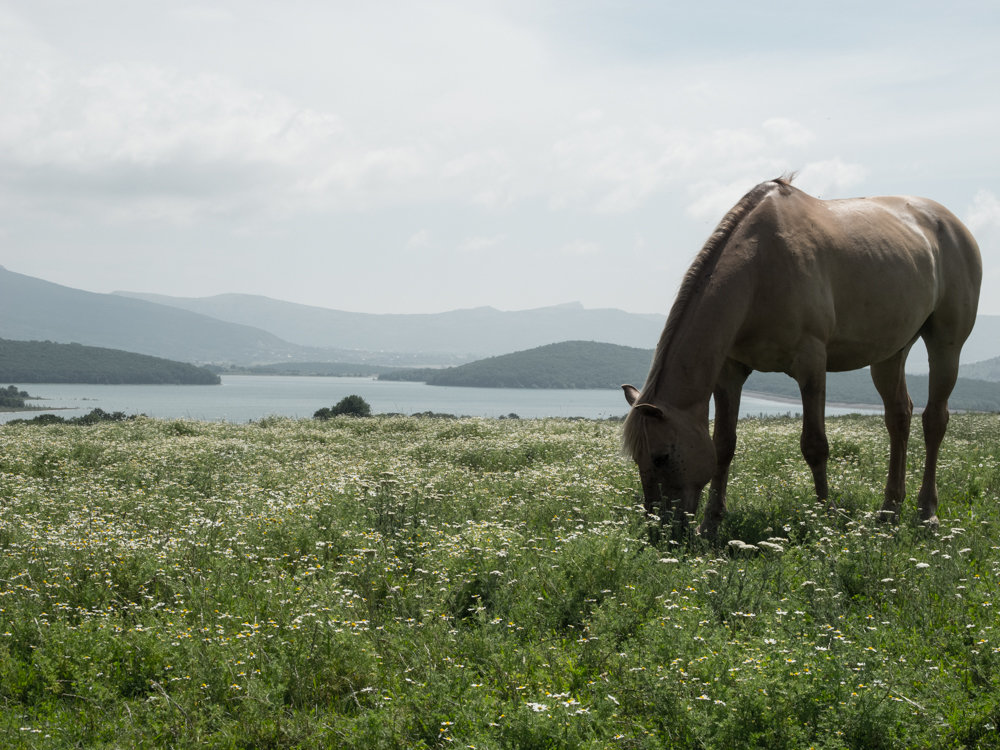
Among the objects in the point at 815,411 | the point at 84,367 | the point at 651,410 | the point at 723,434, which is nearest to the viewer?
the point at 651,410

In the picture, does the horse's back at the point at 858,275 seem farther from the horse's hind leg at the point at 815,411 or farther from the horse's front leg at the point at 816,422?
the horse's front leg at the point at 816,422

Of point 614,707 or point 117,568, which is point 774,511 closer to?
point 614,707

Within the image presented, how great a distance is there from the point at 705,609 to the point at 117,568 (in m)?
4.37

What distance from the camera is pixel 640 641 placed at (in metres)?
4.61

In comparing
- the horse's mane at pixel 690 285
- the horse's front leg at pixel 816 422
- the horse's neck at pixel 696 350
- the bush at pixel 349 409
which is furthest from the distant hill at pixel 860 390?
the horse's neck at pixel 696 350

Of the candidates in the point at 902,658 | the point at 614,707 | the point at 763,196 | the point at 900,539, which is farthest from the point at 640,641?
the point at 763,196

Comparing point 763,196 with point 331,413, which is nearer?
point 763,196

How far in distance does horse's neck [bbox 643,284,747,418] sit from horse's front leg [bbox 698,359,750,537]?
790mm

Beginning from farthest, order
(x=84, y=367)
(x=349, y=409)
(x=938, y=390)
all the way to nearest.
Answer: (x=84, y=367) < (x=349, y=409) < (x=938, y=390)

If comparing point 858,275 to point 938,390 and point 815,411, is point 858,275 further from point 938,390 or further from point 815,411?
point 938,390

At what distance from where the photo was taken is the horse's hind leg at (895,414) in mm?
8711

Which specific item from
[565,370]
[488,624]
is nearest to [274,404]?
[488,624]

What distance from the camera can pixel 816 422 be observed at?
7.68 m

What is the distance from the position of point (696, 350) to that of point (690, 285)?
647 millimetres
